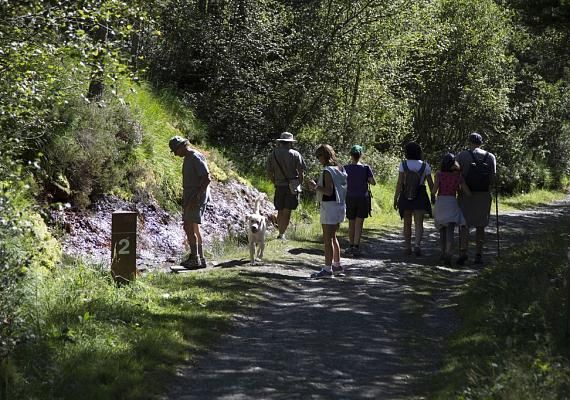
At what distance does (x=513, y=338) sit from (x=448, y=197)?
663cm

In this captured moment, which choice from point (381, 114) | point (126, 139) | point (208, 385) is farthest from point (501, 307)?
point (381, 114)

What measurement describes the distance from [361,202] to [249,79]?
26.0 feet

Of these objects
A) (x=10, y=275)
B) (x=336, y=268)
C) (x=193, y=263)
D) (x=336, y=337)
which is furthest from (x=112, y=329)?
(x=336, y=268)

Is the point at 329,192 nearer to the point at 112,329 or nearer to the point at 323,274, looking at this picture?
the point at 323,274

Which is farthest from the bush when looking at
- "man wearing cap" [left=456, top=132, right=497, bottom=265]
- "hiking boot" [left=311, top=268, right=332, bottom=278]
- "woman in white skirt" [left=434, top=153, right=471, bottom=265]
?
"man wearing cap" [left=456, top=132, right=497, bottom=265]

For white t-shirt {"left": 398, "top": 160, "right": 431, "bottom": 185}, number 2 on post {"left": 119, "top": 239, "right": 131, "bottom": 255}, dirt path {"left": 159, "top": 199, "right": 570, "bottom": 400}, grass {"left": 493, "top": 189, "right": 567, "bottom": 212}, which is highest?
white t-shirt {"left": 398, "top": 160, "right": 431, "bottom": 185}

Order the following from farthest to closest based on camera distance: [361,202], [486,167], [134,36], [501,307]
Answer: [134,36]
[361,202]
[486,167]
[501,307]

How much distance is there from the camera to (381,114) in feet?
89.6

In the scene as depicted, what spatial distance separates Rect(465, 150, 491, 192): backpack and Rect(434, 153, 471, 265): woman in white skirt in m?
0.15

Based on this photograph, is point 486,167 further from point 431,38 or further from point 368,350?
point 431,38

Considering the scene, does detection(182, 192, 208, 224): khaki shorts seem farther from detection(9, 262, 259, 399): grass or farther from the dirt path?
detection(9, 262, 259, 399): grass

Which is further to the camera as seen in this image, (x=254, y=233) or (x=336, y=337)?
(x=254, y=233)

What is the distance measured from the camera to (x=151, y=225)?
55.2 feet

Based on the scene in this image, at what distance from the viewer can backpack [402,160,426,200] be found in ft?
50.4
